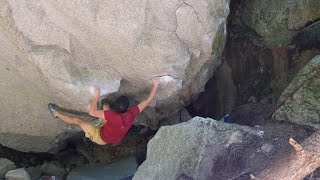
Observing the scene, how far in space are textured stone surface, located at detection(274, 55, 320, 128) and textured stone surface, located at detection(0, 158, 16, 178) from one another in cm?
311

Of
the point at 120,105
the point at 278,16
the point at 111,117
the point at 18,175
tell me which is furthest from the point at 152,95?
Result: the point at 278,16

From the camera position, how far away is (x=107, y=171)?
5.86m

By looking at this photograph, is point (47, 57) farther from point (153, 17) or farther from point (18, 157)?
point (18, 157)

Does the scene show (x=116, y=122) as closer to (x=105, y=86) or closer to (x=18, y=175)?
(x=105, y=86)

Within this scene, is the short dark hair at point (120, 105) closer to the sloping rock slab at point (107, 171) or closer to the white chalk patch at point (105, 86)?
the white chalk patch at point (105, 86)

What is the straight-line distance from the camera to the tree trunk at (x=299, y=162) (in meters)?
3.05

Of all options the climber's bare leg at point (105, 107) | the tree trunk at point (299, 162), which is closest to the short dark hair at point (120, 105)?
the climber's bare leg at point (105, 107)

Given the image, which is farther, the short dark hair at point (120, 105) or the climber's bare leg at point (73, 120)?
the climber's bare leg at point (73, 120)

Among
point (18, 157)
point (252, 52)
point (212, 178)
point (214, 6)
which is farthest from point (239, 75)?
point (18, 157)

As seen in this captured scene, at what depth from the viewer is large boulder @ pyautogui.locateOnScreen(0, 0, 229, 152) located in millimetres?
4340

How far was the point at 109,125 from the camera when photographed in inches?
197

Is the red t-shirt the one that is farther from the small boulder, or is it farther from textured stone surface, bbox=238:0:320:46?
textured stone surface, bbox=238:0:320:46

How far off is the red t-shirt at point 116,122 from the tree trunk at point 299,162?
2.08 metres

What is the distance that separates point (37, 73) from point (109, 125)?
90cm
